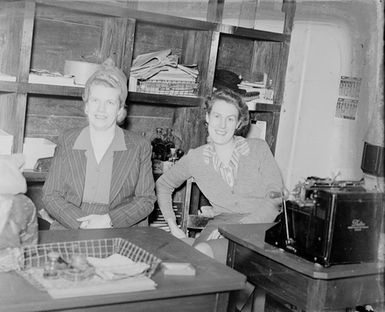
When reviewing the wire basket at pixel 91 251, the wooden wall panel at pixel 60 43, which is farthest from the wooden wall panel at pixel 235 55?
the wire basket at pixel 91 251

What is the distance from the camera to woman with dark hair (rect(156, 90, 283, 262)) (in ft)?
12.0

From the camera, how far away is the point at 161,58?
428 centimetres

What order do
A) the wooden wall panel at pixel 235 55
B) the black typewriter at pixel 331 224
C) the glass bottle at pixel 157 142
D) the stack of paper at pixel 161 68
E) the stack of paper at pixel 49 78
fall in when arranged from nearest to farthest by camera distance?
the black typewriter at pixel 331 224 < the stack of paper at pixel 49 78 < the stack of paper at pixel 161 68 < the glass bottle at pixel 157 142 < the wooden wall panel at pixel 235 55

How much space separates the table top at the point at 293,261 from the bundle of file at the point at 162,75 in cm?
158

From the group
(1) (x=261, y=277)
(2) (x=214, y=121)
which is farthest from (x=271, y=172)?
(1) (x=261, y=277)

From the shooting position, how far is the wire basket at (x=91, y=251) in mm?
2152

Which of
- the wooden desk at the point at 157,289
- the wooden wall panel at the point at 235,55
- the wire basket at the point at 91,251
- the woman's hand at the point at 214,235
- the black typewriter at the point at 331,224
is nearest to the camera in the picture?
the wooden desk at the point at 157,289

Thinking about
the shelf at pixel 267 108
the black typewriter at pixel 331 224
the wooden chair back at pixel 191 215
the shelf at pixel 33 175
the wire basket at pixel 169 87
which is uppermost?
the wire basket at pixel 169 87

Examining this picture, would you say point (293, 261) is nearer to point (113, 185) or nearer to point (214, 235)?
point (214, 235)

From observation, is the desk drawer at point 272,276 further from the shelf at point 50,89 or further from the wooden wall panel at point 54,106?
the wooden wall panel at point 54,106

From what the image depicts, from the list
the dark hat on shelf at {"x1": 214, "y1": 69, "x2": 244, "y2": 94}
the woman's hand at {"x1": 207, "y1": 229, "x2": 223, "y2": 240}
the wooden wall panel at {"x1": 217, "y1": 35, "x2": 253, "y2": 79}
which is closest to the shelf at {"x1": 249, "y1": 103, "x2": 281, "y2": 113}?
the dark hat on shelf at {"x1": 214, "y1": 69, "x2": 244, "y2": 94}

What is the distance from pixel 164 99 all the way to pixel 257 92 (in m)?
0.88

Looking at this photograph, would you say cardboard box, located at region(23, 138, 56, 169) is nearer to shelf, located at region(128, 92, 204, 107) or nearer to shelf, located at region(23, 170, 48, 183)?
shelf, located at region(23, 170, 48, 183)

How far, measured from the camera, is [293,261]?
2.55m
